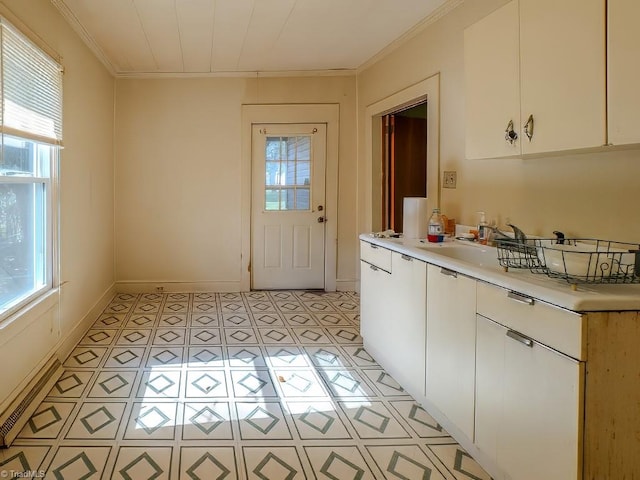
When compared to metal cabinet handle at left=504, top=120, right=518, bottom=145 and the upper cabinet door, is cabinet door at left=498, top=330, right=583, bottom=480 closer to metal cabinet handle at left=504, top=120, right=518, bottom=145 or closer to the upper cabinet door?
the upper cabinet door

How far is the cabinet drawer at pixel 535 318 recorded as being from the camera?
134 cm

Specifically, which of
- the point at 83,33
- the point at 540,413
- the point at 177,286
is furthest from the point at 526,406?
the point at 177,286

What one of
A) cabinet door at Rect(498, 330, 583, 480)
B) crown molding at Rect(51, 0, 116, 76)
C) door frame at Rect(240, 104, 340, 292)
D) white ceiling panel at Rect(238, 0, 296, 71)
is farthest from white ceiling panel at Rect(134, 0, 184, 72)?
cabinet door at Rect(498, 330, 583, 480)

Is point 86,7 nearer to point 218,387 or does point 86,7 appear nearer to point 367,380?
point 218,387

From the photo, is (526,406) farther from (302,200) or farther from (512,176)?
(302,200)

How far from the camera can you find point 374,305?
3.01 metres

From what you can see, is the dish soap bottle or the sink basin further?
the dish soap bottle

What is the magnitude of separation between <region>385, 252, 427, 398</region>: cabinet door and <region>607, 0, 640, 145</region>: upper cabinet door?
3.41 ft

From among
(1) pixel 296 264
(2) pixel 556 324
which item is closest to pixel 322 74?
(1) pixel 296 264

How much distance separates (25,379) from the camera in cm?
245

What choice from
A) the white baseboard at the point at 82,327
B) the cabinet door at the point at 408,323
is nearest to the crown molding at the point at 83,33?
the white baseboard at the point at 82,327

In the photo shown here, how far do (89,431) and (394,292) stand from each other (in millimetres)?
1709

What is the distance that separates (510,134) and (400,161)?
8.60 ft

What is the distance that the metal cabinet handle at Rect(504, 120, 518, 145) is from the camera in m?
2.04
